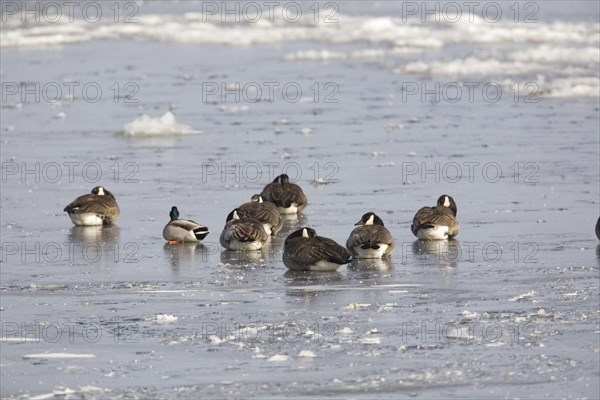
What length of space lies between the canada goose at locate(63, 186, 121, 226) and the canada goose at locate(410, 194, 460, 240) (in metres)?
3.27

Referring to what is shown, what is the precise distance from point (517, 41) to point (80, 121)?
62.6 feet

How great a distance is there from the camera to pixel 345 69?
3138cm

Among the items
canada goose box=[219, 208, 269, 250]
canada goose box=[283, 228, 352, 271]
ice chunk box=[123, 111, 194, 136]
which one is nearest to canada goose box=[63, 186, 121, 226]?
canada goose box=[219, 208, 269, 250]

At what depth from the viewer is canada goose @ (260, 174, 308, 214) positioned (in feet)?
50.3

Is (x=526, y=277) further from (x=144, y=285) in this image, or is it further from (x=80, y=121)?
(x=80, y=121)

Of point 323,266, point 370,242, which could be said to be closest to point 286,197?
point 370,242

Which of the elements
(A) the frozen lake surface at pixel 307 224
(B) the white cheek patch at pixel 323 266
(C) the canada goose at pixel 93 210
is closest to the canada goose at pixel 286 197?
(A) the frozen lake surface at pixel 307 224

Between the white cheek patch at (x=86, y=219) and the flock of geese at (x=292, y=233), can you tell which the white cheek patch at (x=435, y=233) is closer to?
the flock of geese at (x=292, y=233)

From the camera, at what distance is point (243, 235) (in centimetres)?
1330

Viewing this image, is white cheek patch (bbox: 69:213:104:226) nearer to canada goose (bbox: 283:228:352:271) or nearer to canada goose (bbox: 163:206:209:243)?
canada goose (bbox: 163:206:209:243)

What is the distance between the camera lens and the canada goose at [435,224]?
1372cm

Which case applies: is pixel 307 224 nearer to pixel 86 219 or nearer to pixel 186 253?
pixel 186 253

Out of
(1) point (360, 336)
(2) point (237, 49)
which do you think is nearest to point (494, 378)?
(1) point (360, 336)

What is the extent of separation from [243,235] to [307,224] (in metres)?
1.75
